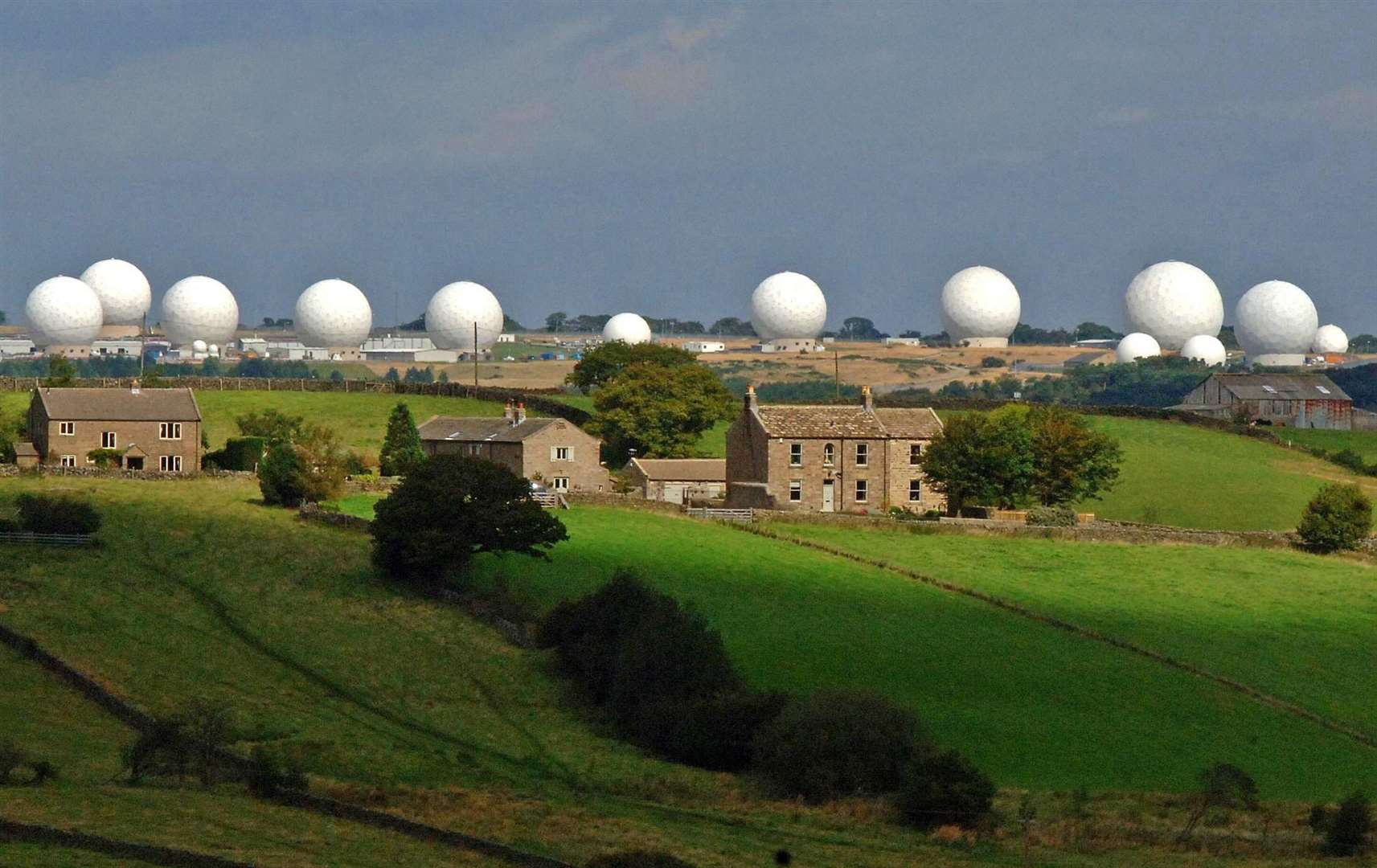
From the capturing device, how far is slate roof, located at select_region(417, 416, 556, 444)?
8288 cm

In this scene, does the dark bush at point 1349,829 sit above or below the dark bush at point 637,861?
below

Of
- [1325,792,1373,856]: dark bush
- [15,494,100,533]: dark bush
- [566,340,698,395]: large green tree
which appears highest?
[566,340,698,395]: large green tree

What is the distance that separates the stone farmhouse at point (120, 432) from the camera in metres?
81.4

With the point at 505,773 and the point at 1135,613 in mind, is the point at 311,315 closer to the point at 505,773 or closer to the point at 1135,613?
the point at 1135,613

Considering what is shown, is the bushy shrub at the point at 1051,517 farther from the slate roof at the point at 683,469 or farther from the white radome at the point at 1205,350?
the white radome at the point at 1205,350

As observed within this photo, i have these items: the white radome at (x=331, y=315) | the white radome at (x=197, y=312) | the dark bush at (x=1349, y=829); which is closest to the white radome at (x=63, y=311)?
the white radome at (x=197, y=312)

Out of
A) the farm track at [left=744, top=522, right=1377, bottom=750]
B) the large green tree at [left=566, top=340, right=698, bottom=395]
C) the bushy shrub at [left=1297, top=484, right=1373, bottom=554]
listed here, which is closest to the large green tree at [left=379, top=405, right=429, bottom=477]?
the farm track at [left=744, top=522, right=1377, bottom=750]

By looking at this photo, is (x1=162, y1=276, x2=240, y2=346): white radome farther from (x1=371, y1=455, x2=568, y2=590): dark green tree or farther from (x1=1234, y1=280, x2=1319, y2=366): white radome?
(x1=371, y1=455, x2=568, y2=590): dark green tree

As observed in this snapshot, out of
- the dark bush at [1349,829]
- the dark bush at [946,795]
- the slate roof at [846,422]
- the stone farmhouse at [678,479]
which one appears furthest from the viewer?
the stone farmhouse at [678,479]

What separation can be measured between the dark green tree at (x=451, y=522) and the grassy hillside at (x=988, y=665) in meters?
1.05

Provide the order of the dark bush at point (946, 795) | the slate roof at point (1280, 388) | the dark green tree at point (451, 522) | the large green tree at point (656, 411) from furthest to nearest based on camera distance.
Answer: the slate roof at point (1280, 388)
the large green tree at point (656, 411)
the dark green tree at point (451, 522)
the dark bush at point (946, 795)

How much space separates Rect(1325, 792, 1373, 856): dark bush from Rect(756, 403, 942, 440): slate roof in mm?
42744

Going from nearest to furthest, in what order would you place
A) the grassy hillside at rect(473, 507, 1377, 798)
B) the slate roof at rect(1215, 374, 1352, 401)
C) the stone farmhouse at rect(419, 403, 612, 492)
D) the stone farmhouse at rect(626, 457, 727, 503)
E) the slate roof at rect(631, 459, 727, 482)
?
the grassy hillside at rect(473, 507, 1377, 798) < the stone farmhouse at rect(419, 403, 612, 492) < the stone farmhouse at rect(626, 457, 727, 503) < the slate roof at rect(631, 459, 727, 482) < the slate roof at rect(1215, 374, 1352, 401)

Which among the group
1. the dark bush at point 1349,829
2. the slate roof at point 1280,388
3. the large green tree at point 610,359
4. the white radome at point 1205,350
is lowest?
the dark bush at point 1349,829
